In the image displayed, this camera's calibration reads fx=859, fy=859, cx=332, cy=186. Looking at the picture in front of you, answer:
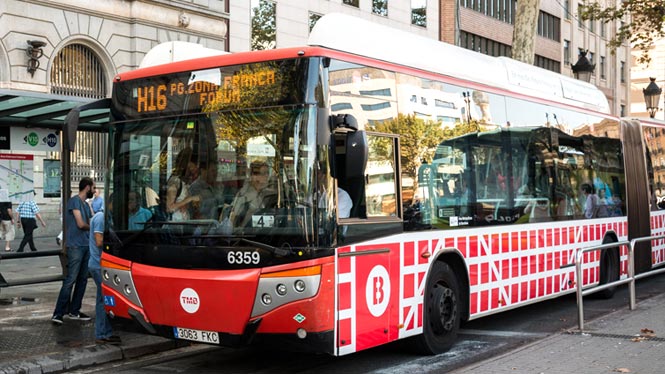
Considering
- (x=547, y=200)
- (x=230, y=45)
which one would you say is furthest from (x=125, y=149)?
(x=230, y=45)

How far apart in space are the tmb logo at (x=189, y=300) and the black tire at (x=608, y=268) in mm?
7877

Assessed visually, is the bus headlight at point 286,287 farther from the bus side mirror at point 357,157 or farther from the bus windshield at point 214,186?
the bus side mirror at point 357,157

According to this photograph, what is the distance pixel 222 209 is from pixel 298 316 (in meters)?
1.15

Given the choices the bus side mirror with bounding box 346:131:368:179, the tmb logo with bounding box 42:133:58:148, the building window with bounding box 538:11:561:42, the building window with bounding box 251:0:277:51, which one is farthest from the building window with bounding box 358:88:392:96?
the building window with bounding box 538:11:561:42

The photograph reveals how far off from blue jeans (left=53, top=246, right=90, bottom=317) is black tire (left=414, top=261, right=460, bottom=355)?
4512 millimetres

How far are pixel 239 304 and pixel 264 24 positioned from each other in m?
24.0

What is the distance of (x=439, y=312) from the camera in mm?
8812

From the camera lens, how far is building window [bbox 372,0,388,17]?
1389 inches

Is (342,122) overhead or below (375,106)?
below

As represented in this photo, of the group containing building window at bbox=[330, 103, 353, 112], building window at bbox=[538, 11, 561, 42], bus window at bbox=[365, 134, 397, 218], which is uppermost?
building window at bbox=[538, 11, 561, 42]

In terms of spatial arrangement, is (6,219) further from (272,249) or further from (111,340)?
(272,249)

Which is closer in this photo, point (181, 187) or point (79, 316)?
point (181, 187)

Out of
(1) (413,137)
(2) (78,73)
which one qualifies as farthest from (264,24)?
(1) (413,137)

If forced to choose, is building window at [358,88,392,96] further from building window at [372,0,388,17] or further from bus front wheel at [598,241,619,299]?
building window at [372,0,388,17]
